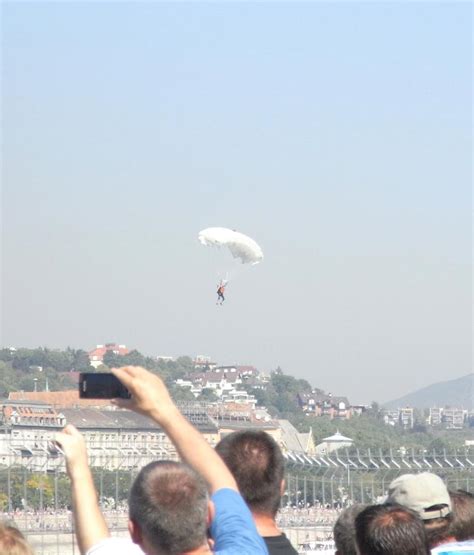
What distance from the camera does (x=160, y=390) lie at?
170 inches

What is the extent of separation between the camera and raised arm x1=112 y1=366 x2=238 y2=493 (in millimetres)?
4316

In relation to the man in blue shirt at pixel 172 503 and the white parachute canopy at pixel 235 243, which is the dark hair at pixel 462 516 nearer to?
the man in blue shirt at pixel 172 503

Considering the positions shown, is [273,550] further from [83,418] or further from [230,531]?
[83,418]

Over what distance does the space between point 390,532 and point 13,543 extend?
1013 mm

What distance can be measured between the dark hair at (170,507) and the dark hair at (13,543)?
27cm

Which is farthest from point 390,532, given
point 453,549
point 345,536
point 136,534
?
point 136,534

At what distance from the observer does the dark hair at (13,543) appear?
14.0ft

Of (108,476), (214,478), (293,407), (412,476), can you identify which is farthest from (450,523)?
(293,407)

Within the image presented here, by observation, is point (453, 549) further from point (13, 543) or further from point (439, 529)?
point (13, 543)

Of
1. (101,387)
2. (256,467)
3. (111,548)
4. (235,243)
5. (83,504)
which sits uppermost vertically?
(235,243)

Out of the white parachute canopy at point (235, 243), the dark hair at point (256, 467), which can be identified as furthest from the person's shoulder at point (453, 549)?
the white parachute canopy at point (235, 243)

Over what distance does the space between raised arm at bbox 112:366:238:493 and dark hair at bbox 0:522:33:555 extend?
40 cm

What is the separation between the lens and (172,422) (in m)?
4.33

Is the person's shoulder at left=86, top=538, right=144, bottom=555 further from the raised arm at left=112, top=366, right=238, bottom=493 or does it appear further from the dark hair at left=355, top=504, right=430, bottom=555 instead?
the dark hair at left=355, top=504, right=430, bottom=555
